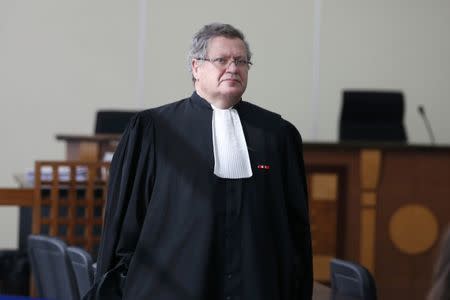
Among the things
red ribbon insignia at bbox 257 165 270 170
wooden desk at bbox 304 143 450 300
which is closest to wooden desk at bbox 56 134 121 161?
wooden desk at bbox 304 143 450 300

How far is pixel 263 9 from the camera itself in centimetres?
888

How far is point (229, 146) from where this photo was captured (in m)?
2.47

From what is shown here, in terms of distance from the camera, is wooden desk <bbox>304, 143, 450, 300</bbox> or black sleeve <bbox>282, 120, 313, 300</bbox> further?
wooden desk <bbox>304, 143, 450, 300</bbox>

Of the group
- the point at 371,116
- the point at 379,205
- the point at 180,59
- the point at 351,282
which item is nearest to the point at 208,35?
the point at 351,282

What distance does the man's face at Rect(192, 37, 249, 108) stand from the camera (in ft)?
8.00

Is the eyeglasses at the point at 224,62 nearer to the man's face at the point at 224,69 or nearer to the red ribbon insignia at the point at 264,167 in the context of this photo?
the man's face at the point at 224,69

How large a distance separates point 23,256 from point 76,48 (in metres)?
3.40

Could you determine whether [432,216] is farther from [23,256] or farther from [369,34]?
[369,34]

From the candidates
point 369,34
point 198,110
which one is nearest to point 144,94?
point 369,34

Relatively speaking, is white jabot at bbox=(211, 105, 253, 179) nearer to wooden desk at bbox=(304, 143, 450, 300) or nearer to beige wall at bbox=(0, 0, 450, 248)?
wooden desk at bbox=(304, 143, 450, 300)

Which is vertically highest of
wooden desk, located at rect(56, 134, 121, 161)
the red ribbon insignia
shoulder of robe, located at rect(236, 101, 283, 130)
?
shoulder of robe, located at rect(236, 101, 283, 130)

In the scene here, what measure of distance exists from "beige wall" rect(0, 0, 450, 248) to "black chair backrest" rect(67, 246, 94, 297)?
565cm

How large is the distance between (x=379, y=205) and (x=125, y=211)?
12.5 feet

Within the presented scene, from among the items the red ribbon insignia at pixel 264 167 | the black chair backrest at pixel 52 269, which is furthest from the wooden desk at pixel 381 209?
the red ribbon insignia at pixel 264 167
